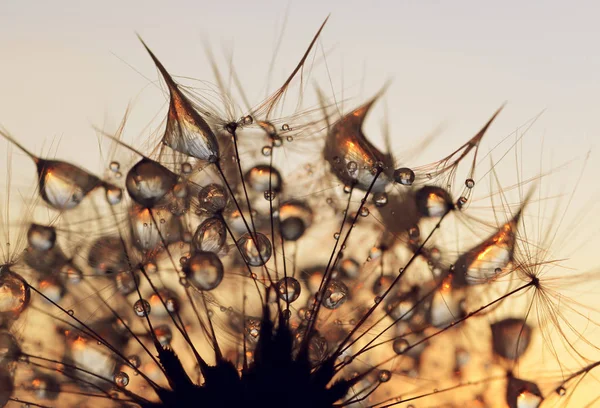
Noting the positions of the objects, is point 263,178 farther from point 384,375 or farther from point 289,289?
point 384,375

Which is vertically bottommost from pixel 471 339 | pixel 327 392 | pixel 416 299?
pixel 327 392

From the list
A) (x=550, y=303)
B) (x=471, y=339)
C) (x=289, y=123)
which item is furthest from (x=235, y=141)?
(x=550, y=303)

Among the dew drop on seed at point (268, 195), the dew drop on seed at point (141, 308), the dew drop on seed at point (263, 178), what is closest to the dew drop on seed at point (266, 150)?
the dew drop on seed at point (263, 178)

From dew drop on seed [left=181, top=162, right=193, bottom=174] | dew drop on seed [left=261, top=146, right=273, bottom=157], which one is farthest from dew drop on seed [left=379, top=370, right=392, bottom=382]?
dew drop on seed [left=181, top=162, right=193, bottom=174]

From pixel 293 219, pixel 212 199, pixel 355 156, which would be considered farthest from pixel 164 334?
pixel 355 156

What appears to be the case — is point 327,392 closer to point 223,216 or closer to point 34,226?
point 223,216

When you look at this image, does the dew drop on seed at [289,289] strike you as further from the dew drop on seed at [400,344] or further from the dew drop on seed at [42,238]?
the dew drop on seed at [42,238]
